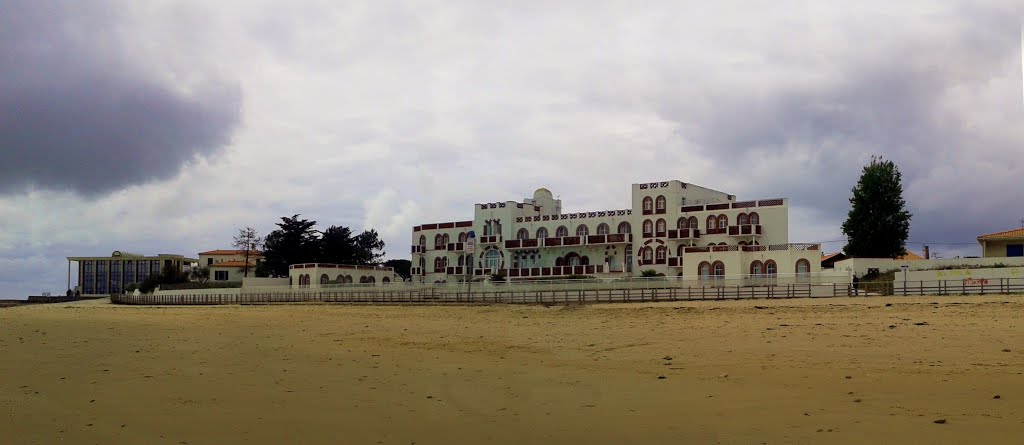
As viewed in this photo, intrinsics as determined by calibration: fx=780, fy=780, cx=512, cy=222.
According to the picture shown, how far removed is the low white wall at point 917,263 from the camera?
42.4 metres

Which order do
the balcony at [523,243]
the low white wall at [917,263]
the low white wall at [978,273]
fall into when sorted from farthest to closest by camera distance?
the balcony at [523,243] → the low white wall at [917,263] → the low white wall at [978,273]

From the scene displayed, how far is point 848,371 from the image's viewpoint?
12367 millimetres

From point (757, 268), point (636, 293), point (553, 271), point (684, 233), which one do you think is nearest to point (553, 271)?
point (553, 271)

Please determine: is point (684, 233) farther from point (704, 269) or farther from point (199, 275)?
point (199, 275)

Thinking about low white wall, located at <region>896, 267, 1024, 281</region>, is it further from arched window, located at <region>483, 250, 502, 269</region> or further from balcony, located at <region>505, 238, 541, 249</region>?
arched window, located at <region>483, 250, 502, 269</region>

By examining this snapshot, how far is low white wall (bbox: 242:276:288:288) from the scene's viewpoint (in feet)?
234

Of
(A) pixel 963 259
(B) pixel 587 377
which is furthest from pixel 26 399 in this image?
(A) pixel 963 259

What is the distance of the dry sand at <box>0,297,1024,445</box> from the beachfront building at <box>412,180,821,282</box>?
32.7 m

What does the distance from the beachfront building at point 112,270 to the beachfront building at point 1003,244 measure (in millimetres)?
93474

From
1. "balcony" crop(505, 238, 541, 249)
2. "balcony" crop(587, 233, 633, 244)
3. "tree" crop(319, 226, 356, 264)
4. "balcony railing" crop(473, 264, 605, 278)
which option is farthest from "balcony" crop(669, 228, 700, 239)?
"tree" crop(319, 226, 356, 264)

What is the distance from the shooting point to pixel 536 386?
467 inches

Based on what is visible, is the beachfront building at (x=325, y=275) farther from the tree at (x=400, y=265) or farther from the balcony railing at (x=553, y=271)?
the tree at (x=400, y=265)

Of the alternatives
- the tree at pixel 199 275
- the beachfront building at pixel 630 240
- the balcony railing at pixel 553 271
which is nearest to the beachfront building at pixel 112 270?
the tree at pixel 199 275

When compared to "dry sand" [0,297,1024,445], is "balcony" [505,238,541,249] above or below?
above
